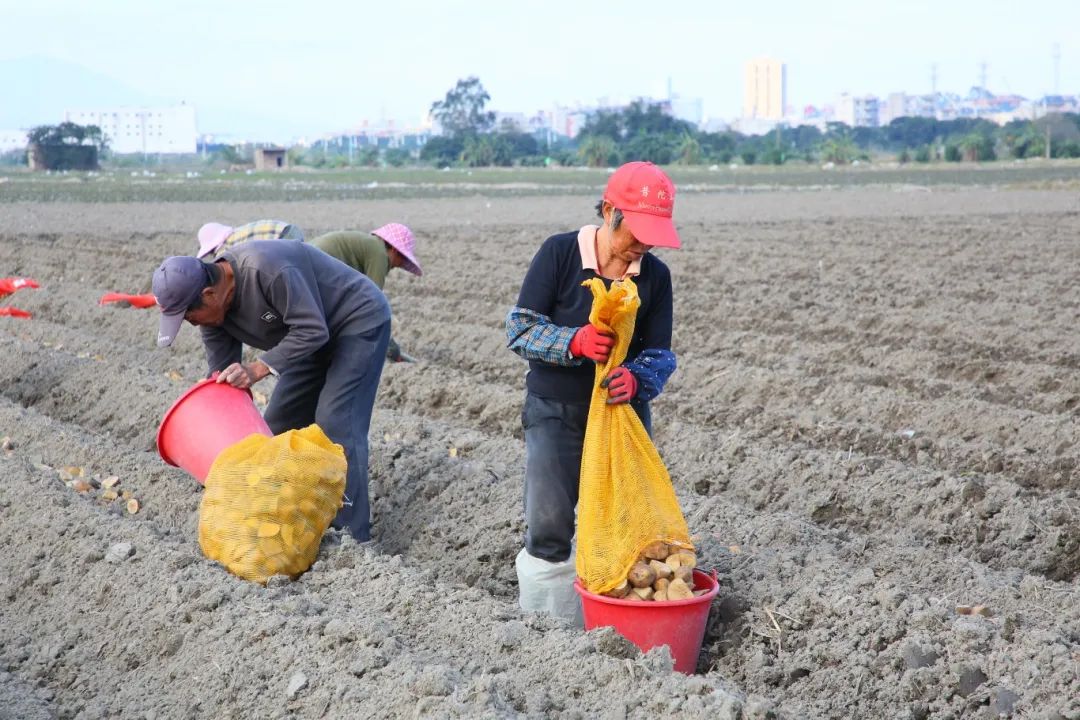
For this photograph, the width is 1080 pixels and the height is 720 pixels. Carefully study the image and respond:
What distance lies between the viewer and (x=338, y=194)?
34938 mm

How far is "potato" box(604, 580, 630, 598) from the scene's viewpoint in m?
3.71

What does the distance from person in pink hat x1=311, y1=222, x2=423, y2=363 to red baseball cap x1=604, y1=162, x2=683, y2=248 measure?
296cm

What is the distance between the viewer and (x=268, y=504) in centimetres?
428

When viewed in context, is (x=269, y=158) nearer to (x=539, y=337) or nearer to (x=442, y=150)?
(x=442, y=150)

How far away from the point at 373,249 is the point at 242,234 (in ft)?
3.27

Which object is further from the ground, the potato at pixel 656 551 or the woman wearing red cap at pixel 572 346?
the woman wearing red cap at pixel 572 346

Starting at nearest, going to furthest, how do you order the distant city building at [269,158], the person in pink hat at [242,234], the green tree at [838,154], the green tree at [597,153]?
1. the person in pink hat at [242,234]
2. the green tree at [838,154]
3. the green tree at [597,153]
4. the distant city building at [269,158]

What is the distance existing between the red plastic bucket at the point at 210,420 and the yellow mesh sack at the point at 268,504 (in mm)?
213

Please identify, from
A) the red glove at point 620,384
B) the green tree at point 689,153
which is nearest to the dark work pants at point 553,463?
the red glove at point 620,384

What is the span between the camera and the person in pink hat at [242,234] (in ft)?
18.2

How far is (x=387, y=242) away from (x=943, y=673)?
12.7ft

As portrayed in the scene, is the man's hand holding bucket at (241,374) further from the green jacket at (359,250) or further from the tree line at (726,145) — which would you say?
the tree line at (726,145)

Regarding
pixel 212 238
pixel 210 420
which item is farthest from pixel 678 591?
pixel 212 238

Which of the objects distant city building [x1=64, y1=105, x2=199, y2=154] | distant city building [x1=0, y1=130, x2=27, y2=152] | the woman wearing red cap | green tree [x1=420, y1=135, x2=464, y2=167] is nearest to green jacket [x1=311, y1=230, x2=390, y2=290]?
the woman wearing red cap
